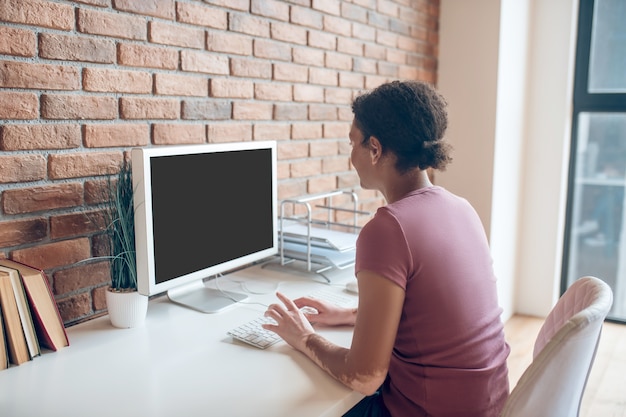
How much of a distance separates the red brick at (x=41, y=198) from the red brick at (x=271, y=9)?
3.01 feet

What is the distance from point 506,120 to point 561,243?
0.87 meters

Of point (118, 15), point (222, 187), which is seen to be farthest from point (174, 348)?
point (118, 15)

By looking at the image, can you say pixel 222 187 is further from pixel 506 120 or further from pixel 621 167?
pixel 621 167

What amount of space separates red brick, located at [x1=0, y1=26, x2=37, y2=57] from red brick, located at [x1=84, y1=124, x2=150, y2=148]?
239 millimetres

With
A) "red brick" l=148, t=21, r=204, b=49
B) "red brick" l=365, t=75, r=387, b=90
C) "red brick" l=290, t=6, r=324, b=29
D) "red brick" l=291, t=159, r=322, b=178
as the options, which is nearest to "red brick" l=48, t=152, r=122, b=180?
"red brick" l=148, t=21, r=204, b=49

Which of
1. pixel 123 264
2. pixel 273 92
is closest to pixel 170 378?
pixel 123 264

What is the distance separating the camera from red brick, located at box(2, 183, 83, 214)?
143cm

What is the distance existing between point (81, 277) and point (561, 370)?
1.21m

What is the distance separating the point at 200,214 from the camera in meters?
1.62

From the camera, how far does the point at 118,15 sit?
1.64 meters

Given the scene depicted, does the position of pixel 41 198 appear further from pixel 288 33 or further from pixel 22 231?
pixel 288 33

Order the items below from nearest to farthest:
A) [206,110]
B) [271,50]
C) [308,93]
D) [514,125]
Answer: [206,110] < [271,50] < [308,93] < [514,125]

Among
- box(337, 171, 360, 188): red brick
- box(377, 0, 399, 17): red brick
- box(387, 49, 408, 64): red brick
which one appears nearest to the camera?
box(337, 171, 360, 188): red brick

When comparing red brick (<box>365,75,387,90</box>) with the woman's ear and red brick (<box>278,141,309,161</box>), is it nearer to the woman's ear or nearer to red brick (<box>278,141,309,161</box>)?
Answer: red brick (<box>278,141,309,161</box>)
